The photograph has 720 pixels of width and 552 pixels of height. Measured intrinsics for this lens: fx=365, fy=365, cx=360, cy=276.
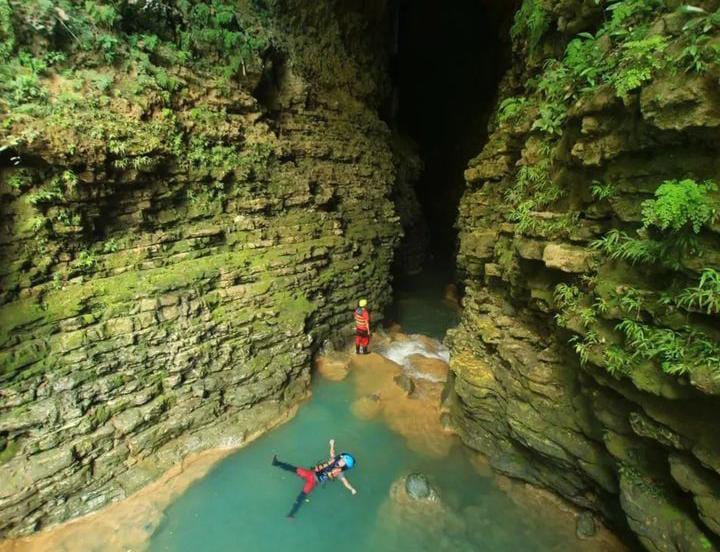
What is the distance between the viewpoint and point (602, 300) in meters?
4.84

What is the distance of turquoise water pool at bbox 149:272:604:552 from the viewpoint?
6.42m

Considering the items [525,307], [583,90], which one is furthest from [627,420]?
[583,90]

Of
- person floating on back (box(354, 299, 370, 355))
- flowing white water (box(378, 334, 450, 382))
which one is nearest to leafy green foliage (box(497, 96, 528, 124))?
person floating on back (box(354, 299, 370, 355))

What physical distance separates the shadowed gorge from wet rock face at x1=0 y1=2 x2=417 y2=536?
0.05 meters

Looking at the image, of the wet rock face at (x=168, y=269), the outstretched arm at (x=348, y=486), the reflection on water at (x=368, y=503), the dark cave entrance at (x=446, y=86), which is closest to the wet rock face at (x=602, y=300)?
the reflection on water at (x=368, y=503)

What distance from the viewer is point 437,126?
87.5ft

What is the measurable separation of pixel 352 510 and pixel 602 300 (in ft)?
18.9

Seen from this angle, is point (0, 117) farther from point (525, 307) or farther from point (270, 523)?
point (525, 307)

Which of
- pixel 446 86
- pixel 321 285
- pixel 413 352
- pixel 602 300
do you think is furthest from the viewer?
pixel 446 86

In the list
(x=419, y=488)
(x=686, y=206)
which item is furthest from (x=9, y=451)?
(x=686, y=206)

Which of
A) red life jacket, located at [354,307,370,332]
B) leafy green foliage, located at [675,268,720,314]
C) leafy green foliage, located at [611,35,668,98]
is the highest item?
leafy green foliage, located at [611,35,668,98]

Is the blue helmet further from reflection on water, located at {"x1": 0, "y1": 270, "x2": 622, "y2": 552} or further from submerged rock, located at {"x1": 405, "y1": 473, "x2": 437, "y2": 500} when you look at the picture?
submerged rock, located at {"x1": 405, "y1": 473, "x2": 437, "y2": 500}

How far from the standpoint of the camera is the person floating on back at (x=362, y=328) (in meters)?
11.6

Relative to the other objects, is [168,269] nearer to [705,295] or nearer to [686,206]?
[686,206]
